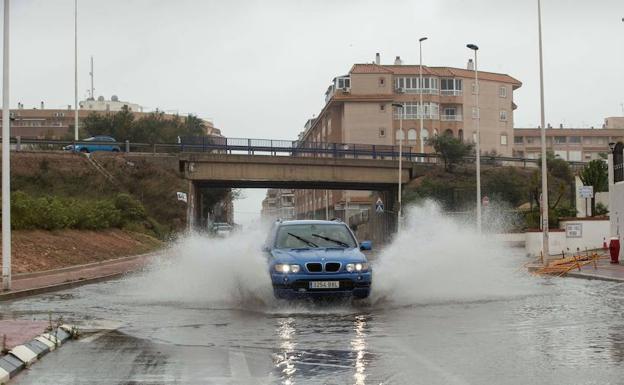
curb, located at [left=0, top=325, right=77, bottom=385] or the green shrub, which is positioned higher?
the green shrub

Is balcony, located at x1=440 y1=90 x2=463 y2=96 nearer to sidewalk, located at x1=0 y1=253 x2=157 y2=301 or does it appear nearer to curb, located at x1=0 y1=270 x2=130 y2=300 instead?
sidewalk, located at x1=0 y1=253 x2=157 y2=301

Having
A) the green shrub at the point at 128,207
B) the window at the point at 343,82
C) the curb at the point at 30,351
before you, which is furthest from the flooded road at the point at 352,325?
the window at the point at 343,82

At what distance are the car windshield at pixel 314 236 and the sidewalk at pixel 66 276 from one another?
21.7ft

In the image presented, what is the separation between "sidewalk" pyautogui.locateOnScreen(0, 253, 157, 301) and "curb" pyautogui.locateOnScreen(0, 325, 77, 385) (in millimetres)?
7527

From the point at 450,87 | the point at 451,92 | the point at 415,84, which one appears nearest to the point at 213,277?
the point at 415,84

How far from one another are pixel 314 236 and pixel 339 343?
601 centimetres

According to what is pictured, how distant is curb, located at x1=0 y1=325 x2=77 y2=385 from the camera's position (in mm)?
8562

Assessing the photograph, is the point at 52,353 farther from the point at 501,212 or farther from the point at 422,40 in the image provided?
the point at 422,40

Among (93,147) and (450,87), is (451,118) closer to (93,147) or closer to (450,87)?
(450,87)

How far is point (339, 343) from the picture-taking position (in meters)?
10.7

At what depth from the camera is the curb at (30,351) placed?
28.1ft

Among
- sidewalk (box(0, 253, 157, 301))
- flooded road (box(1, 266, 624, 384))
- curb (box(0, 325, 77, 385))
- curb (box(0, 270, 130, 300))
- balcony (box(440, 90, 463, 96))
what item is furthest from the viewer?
balcony (box(440, 90, 463, 96))

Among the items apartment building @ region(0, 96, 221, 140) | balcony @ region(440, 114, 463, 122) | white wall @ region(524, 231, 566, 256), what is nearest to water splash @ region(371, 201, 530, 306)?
white wall @ region(524, 231, 566, 256)

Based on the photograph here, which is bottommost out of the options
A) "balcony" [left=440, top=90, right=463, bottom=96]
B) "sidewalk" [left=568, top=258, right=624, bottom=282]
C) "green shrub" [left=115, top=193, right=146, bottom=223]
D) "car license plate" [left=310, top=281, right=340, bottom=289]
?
"sidewalk" [left=568, top=258, right=624, bottom=282]
